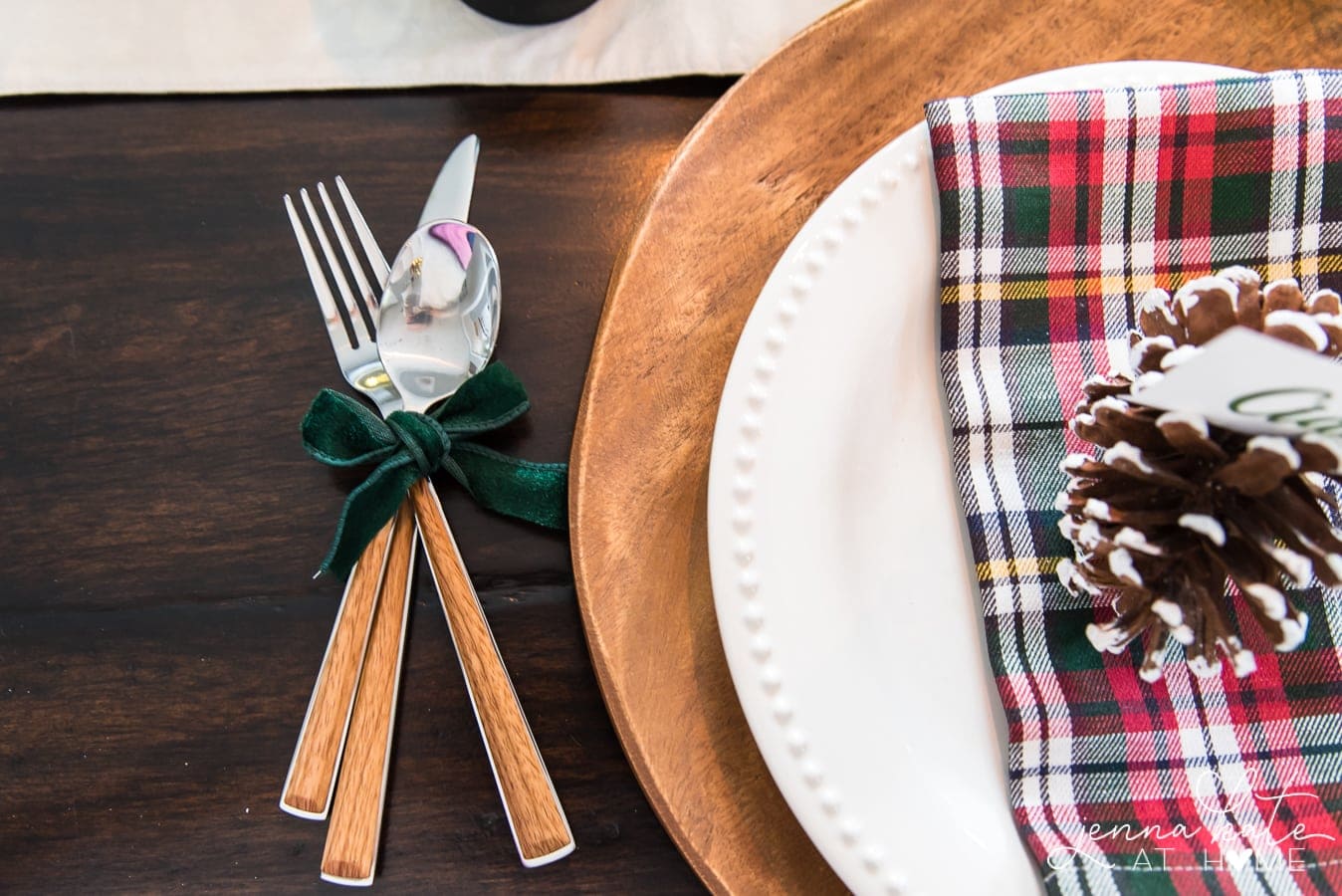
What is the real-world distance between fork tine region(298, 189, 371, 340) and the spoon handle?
0.10 m

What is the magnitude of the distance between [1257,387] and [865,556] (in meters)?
0.18

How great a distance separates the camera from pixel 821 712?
0.42 metres

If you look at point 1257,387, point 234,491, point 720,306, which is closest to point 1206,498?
point 1257,387

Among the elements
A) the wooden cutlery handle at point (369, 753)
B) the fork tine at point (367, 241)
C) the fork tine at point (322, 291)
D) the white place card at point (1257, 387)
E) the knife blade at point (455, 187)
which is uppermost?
the white place card at point (1257, 387)

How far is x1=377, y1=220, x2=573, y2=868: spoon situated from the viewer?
467 millimetres

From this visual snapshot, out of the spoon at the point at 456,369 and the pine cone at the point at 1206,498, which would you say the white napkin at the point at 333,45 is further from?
the pine cone at the point at 1206,498

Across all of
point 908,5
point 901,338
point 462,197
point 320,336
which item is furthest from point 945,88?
point 320,336

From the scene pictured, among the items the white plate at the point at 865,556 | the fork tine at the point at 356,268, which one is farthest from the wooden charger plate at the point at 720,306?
the fork tine at the point at 356,268

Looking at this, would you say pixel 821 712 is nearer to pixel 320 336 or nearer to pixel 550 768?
pixel 550 768

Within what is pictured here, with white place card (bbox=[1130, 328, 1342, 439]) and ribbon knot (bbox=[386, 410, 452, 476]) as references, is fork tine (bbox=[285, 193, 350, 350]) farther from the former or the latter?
white place card (bbox=[1130, 328, 1342, 439])

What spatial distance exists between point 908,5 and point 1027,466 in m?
0.25

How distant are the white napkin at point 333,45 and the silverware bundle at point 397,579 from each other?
2.8 inches

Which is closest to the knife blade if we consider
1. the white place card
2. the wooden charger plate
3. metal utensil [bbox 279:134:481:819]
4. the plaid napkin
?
metal utensil [bbox 279:134:481:819]

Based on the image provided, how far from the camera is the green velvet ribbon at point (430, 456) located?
0.47 meters
